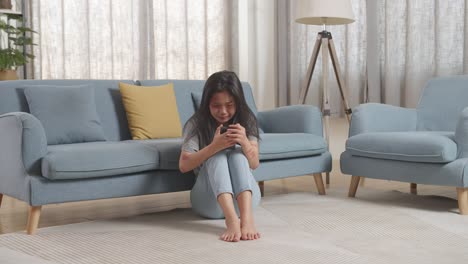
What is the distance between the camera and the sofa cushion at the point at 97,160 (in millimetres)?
2604

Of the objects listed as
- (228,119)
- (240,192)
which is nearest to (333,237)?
(240,192)

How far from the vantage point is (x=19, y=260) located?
221 cm

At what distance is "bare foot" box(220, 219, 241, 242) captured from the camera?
244 cm

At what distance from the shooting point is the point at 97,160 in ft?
8.90

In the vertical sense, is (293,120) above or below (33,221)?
above

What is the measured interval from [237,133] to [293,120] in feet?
3.79

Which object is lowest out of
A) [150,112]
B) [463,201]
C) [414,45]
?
[463,201]

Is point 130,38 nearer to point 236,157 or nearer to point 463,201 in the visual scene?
point 236,157

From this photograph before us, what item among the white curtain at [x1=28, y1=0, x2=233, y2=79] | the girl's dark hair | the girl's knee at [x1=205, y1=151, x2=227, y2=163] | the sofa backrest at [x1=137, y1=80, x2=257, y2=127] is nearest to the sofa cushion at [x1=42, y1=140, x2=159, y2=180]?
the girl's dark hair

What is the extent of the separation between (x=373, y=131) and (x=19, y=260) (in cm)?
211

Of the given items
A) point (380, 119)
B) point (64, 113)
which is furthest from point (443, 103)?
point (64, 113)

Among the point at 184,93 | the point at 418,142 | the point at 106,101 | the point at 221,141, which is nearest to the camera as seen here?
the point at 221,141

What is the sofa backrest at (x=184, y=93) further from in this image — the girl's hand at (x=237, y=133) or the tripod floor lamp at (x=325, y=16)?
the girl's hand at (x=237, y=133)

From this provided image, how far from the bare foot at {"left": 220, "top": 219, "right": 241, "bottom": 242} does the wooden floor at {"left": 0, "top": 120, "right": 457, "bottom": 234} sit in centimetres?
83
